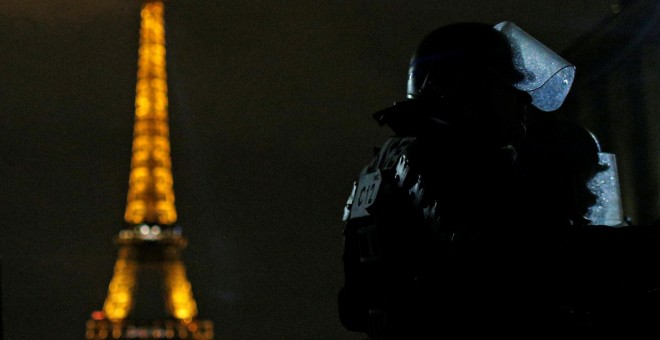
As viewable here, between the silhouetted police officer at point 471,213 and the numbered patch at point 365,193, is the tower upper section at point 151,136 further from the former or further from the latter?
the silhouetted police officer at point 471,213

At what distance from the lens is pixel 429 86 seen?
295cm

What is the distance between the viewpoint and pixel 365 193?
3.24 m

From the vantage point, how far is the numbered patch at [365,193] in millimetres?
3124

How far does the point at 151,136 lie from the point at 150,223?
4447mm

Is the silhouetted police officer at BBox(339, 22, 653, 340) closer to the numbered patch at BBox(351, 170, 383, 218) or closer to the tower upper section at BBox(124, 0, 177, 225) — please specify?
the numbered patch at BBox(351, 170, 383, 218)

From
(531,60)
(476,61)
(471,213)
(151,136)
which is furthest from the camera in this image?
(151,136)

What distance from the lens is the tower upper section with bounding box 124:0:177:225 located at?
169 feet

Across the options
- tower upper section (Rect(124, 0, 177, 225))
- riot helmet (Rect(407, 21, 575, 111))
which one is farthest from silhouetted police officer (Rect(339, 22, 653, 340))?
tower upper section (Rect(124, 0, 177, 225))

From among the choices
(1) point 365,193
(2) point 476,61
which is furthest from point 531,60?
(1) point 365,193

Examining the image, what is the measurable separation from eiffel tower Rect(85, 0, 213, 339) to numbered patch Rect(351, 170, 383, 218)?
48610mm

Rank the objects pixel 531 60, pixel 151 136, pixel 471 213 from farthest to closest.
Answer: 1. pixel 151 136
2. pixel 531 60
3. pixel 471 213

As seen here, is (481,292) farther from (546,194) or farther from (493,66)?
(493,66)

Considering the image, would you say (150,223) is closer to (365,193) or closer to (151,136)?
(151,136)

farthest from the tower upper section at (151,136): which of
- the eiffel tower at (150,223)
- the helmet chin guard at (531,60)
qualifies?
the helmet chin guard at (531,60)
